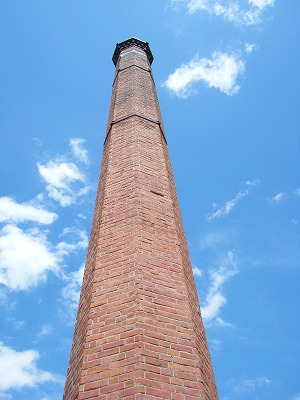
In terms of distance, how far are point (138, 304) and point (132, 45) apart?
9.04 m

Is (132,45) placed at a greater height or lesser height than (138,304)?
greater

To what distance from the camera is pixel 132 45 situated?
10195mm

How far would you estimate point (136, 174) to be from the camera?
477 centimetres

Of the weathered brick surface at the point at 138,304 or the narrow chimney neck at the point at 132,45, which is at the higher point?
the narrow chimney neck at the point at 132,45

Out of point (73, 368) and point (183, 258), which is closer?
point (73, 368)

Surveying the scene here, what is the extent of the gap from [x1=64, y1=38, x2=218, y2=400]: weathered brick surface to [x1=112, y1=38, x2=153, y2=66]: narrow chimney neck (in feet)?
20.2

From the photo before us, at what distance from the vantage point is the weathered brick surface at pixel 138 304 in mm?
2682

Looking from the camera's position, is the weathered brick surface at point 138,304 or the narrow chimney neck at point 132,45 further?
the narrow chimney neck at point 132,45

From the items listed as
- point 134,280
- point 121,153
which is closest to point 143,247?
point 134,280

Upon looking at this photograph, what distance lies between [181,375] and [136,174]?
2729mm

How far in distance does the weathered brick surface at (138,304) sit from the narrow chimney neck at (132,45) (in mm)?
6142

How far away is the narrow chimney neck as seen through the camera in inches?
402

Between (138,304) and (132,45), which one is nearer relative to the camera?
(138,304)

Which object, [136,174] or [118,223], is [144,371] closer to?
[118,223]
